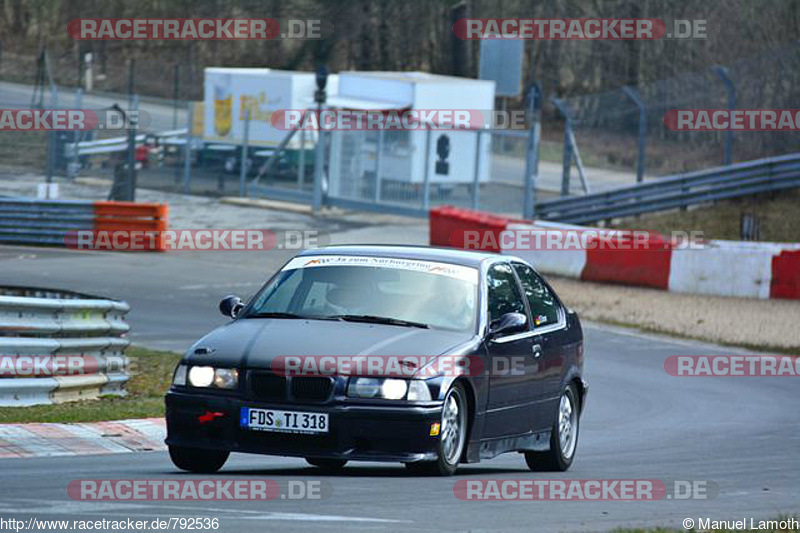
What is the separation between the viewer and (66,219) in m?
26.1

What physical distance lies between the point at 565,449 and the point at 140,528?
4.47 meters

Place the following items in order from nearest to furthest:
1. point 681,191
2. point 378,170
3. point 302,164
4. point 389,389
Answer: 1. point 389,389
2. point 681,191
3. point 378,170
4. point 302,164

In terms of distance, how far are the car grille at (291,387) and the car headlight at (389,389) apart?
161 mm

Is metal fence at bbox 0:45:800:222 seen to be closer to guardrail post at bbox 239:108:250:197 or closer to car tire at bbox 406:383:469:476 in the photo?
guardrail post at bbox 239:108:250:197

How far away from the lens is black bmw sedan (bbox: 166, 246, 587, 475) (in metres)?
8.36

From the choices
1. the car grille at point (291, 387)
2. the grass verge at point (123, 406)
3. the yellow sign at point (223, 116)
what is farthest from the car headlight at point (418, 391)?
the yellow sign at point (223, 116)

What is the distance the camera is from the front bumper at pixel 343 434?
8.30 m

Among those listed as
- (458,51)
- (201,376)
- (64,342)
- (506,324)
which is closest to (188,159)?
(458,51)

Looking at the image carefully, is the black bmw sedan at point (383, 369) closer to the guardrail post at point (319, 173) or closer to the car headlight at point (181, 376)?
the car headlight at point (181, 376)

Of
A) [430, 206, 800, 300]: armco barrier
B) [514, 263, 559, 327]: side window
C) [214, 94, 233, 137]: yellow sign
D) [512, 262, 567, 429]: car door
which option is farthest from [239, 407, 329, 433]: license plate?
[214, 94, 233, 137]: yellow sign

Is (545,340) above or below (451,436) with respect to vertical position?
above

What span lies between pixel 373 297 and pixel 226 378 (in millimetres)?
1210

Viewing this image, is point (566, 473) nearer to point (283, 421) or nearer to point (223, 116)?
point (283, 421)

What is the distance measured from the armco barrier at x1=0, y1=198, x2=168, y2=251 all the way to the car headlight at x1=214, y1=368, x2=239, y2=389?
17456 millimetres
